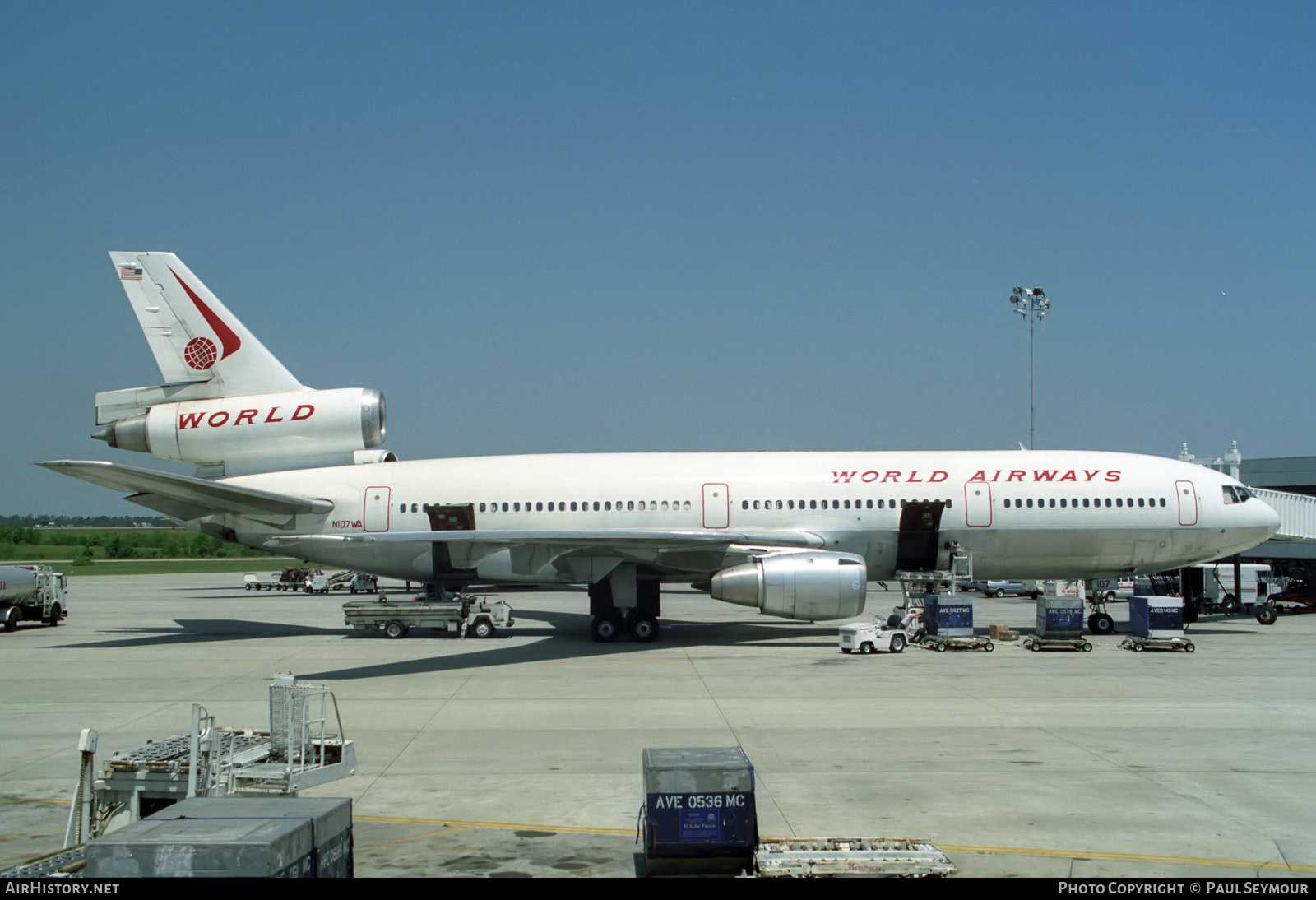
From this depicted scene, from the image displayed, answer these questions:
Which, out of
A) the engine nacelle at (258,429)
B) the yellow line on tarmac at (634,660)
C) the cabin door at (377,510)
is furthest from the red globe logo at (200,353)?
the yellow line on tarmac at (634,660)

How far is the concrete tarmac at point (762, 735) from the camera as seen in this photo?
31.1 ft

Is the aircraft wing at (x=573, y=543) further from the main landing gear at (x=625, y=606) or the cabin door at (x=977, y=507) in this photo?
the cabin door at (x=977, y=507)

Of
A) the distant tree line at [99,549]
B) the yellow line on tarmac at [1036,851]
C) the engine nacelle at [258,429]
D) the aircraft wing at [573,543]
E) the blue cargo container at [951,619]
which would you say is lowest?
the distant tree line at [99,549]

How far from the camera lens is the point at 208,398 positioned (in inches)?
1075

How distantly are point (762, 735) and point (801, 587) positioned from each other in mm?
9105

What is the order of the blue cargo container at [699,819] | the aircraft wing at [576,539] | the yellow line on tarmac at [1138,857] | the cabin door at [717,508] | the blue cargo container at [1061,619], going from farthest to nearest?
the cabin door at [717,508], the blue cargo container at [1061,619], the aircraft wing at [576,539], the yellow line on tarmac at [1138,857], the blue cargo container at [699,819]

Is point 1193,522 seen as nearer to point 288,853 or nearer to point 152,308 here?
point 288,853

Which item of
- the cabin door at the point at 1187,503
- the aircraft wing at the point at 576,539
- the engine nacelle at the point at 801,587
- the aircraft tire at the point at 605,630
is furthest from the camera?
the cabin door at the point at 1187,503

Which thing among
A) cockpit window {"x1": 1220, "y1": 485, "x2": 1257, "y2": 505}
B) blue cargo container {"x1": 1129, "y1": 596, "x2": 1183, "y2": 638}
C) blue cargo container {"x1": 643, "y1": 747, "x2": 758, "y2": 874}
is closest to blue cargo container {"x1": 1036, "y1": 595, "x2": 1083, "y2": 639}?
blue cargo container {"x1": 1129, "y1": 596, "x2": 1183, "y2": 638}

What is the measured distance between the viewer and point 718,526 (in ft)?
86.4

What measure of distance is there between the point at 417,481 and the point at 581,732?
14.6m

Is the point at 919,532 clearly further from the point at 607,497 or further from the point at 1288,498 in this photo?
the point at 1288,498

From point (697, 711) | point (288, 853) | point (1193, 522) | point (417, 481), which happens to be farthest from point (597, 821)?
point (1193, 522)

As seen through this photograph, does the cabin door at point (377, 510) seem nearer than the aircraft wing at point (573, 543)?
No
